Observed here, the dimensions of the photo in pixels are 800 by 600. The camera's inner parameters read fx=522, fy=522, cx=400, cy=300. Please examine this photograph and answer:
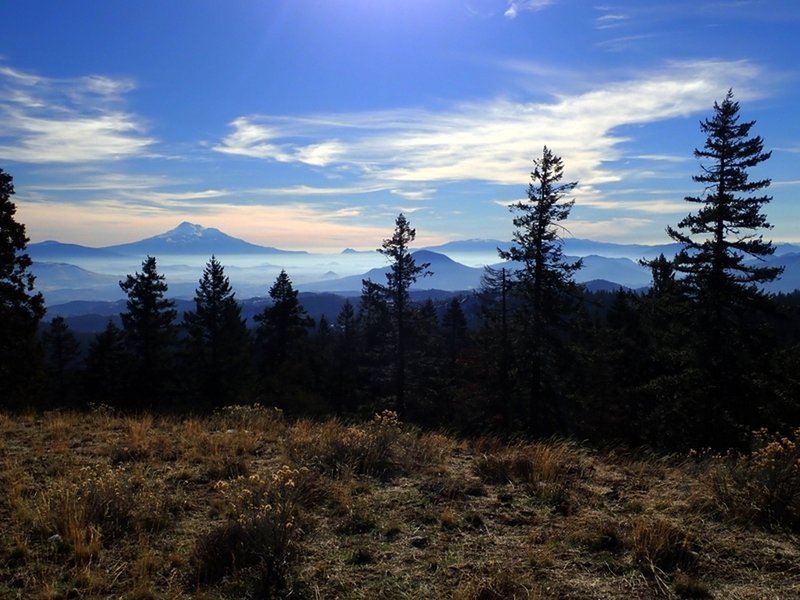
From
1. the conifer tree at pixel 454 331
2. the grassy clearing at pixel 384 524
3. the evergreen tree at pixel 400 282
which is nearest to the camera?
the grassy clearing at pixel 384 524

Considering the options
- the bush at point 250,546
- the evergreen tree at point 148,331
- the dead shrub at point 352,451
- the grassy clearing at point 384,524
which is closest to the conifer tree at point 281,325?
the evergreen tree at point 148,331

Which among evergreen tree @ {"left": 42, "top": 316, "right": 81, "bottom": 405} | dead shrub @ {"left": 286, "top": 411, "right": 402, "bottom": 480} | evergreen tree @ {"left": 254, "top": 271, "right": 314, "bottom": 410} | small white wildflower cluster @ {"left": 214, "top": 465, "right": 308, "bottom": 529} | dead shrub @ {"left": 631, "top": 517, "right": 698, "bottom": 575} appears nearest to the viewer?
dead shrub @ {"left": 631, "top": 517, "right": 698, "bottom": 575}

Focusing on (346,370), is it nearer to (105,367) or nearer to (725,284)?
(105,367)

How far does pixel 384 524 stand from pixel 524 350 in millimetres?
17184

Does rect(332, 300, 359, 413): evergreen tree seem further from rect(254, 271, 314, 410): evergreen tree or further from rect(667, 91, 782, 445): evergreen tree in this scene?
rect(667, 91, 782, 445): evergreen tree

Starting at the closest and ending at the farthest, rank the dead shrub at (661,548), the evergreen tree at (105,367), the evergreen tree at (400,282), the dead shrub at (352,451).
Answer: the dead shrub at (661,548), the dead shrub at (352,451), the evergreen tree at (400,282), the evergreen tree at (105,367)

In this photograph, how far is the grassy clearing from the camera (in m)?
4.05

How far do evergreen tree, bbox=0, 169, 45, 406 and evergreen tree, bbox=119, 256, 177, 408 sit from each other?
358 inches

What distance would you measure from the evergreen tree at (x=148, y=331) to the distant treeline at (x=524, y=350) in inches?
3.2

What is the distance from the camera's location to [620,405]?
1184 inches

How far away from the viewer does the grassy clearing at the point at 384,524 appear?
405cm

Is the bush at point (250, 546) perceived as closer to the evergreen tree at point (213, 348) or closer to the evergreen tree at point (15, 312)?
the evergreen tree at point (15, 312)

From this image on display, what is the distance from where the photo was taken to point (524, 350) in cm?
2156

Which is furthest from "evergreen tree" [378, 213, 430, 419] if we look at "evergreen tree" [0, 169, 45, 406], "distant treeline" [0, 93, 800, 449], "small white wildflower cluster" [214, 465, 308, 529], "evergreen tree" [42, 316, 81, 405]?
"evergreen tree" [42, 316, 81, 405]
